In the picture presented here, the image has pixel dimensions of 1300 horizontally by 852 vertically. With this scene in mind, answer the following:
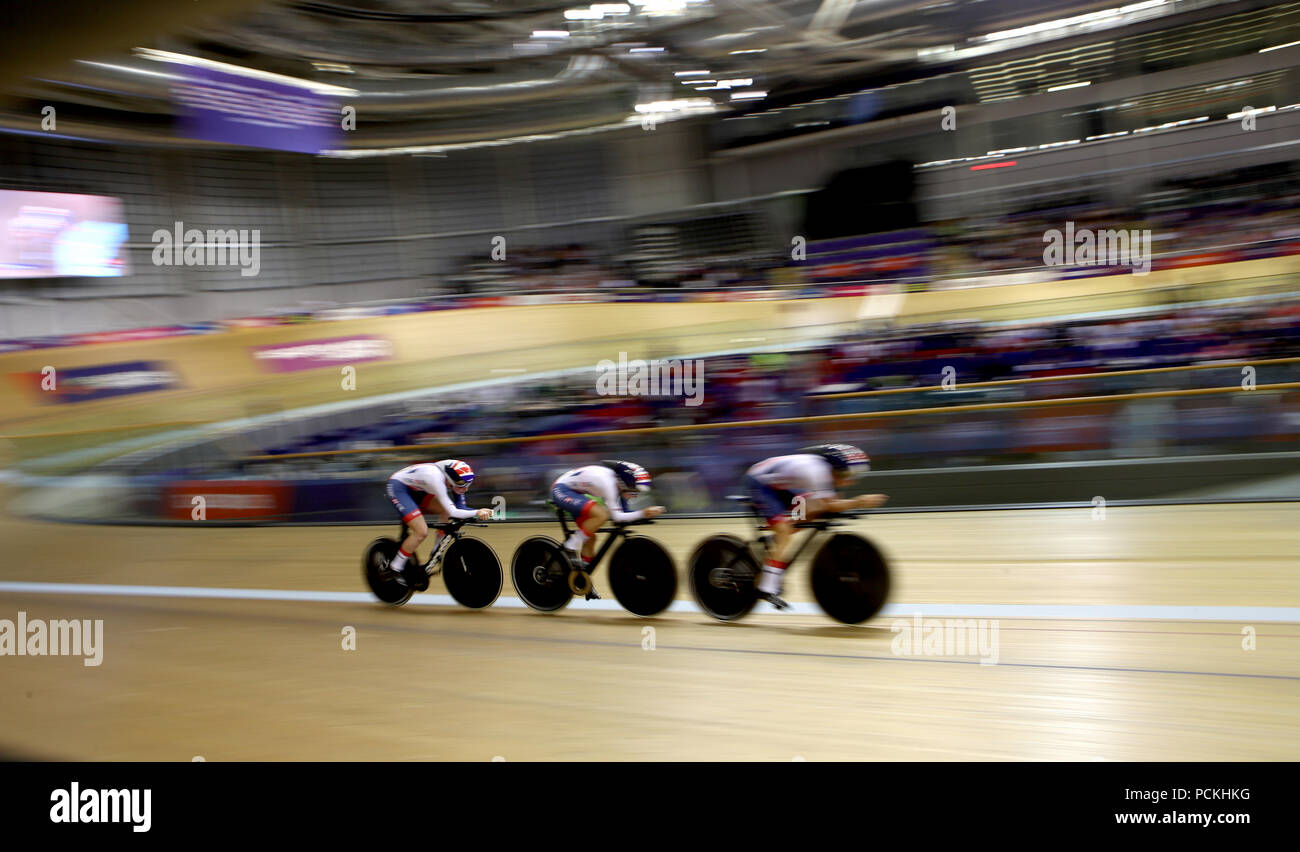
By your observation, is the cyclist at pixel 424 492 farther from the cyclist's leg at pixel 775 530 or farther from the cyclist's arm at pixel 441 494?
the cyclist's leg at pixel 775 530

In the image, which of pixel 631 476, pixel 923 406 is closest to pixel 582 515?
pixel 631 476

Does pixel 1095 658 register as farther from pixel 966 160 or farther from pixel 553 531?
pixel 966 160

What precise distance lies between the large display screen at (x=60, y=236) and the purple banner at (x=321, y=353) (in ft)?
16.6

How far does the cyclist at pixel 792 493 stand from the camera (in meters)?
5.01

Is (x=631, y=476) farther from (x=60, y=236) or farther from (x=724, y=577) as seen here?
(x=60, y=236)

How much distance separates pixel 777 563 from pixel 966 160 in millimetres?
14846

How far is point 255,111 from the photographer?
13508 millimetres

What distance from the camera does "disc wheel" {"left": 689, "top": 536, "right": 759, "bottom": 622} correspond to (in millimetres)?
5152

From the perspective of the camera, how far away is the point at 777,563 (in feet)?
16.7

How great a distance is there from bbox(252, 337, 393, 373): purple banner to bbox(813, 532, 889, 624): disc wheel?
12.3 metres

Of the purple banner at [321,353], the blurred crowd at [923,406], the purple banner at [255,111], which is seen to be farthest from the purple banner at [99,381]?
Result: the blurred crowd at [923,406]

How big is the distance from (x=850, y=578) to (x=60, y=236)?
18.6m

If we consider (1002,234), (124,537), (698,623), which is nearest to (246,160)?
(124,537)

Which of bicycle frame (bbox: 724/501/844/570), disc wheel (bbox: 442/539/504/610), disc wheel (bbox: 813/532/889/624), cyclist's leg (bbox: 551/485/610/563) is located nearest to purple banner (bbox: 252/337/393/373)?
disc wheel (bbox: 442/539/504/610)
